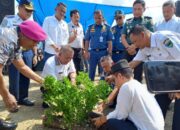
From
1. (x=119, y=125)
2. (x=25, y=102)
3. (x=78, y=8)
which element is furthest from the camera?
(x=78, y=8)

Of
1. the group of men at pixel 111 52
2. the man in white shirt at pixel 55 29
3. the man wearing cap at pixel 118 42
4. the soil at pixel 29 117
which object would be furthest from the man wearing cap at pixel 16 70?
the man wearing cap at pixel 118 42

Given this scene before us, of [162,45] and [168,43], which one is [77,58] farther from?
[168,43]

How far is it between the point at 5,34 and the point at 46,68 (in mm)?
2321

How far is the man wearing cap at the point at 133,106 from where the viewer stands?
3715 millimetres

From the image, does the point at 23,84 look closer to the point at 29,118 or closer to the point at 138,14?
the point at 29,118

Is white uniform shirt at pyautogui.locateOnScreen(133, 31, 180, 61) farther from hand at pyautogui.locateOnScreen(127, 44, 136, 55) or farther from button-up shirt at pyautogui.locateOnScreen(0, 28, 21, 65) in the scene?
button-up shirt at pyautogui.locateOnScreen(0, 28, 21, 65)

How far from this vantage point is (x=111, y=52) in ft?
25.2

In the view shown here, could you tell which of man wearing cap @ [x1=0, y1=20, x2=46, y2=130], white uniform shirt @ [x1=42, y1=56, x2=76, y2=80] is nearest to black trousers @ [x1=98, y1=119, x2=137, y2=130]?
man wearing cap @ [x1=0, y1=20, x2=46, y2=130]

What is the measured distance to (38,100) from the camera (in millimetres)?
6590

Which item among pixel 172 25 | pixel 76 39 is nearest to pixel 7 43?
pixel 172 25

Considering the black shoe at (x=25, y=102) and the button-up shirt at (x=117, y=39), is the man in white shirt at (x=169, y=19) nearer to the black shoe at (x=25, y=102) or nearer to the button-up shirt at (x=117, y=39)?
the button-up shirt at (x=117, y=39)

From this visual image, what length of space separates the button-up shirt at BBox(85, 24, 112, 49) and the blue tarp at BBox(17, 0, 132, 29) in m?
3.37

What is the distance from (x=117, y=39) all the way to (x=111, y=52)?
50cm

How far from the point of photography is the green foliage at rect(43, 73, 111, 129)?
4.74 metres
